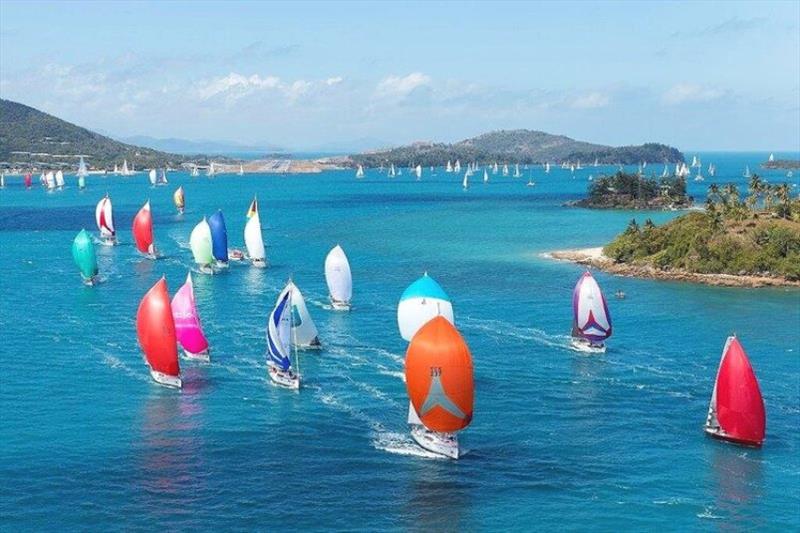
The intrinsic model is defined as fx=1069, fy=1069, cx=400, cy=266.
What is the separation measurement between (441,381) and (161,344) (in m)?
20.6

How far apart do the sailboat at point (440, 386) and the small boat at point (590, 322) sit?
74.8 feet

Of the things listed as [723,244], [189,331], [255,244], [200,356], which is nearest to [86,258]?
[255,244]

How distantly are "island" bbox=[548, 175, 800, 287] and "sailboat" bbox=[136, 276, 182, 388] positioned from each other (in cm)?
6047

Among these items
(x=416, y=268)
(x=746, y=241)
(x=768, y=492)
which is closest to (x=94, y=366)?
(x=768, y=492)

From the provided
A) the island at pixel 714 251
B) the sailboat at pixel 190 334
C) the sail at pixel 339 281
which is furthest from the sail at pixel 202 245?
the island at pixel 714 251

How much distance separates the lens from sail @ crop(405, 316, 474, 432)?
52719mm

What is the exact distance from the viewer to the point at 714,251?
11256 centimetres

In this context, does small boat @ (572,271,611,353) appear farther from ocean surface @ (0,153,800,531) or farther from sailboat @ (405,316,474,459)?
sailboat @ (405,316,474,459)

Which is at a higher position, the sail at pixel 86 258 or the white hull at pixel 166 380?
the sail at pixel 86 258

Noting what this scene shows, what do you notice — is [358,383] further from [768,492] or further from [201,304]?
[201,304]

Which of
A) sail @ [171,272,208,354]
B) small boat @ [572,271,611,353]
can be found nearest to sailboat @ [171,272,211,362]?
sail @ [171,272,208,354]

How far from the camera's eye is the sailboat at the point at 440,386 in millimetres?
52656

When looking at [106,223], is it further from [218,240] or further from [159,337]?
[159,337]

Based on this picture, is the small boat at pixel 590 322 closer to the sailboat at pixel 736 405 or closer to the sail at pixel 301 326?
the sailboat at pixel 736 405
